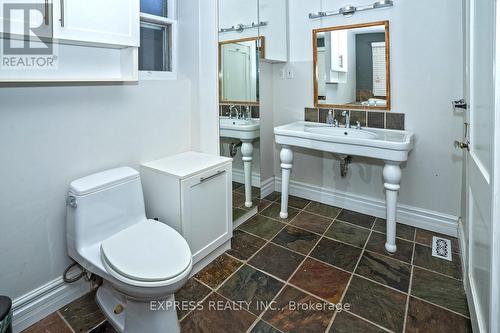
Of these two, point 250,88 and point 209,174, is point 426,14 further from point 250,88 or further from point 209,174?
point 209,174

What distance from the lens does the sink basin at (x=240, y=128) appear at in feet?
7.83

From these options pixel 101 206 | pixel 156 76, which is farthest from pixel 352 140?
pixel 101 206

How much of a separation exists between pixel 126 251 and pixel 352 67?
2226 millimetres

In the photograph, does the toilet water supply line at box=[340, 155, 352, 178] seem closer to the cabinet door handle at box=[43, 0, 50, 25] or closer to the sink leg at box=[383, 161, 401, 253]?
the sink leg at box=[383, 161, 401, 253]

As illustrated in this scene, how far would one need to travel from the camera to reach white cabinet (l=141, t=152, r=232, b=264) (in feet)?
5.88

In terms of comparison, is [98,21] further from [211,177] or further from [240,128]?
[240,128]

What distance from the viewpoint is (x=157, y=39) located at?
85.9 inches

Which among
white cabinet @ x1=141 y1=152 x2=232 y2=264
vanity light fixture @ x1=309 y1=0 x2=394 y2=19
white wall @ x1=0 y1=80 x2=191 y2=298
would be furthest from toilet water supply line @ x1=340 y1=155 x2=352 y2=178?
white wall @ x1=0 y1=80 x2=191 y2=298

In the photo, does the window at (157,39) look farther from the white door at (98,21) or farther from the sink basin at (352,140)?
the sink basin at (352,140)

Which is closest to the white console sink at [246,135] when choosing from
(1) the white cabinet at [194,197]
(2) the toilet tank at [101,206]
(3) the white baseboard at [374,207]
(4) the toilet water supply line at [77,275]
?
(1) the white cabinet at [194,197]

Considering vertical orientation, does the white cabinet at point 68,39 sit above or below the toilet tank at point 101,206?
above

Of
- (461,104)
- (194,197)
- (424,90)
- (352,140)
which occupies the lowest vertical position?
(194,197)

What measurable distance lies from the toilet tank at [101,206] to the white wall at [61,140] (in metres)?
0.11

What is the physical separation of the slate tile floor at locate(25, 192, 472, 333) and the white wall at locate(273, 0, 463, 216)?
14.2 inches
